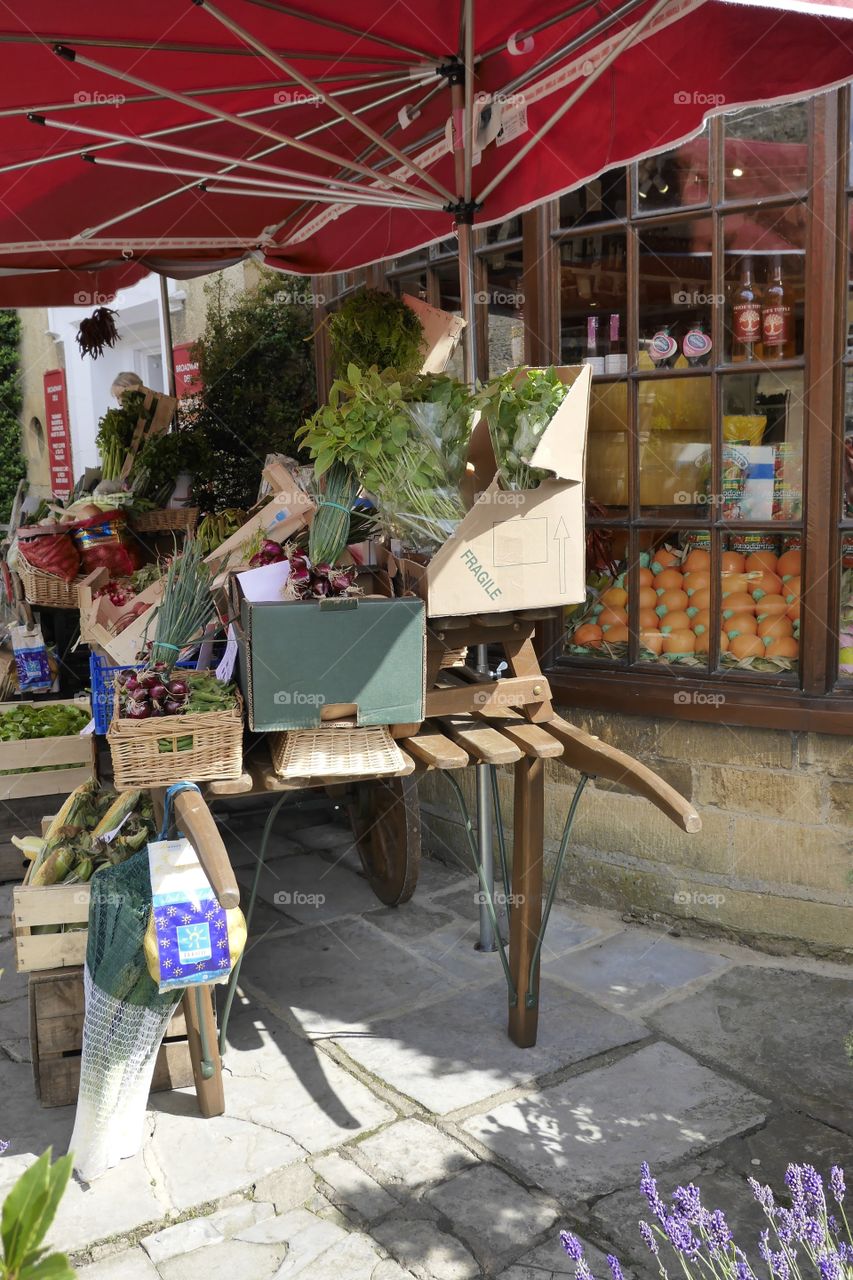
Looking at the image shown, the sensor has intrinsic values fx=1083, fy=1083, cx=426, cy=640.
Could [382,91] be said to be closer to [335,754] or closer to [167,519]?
[335,754]

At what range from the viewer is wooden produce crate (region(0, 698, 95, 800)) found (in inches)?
211

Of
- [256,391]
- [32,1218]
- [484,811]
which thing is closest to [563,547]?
[484,811]

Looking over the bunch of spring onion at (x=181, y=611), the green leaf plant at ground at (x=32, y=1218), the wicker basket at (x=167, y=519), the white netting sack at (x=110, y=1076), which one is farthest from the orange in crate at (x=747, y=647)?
the green leaf plant at ground at (x=32, y=1218)

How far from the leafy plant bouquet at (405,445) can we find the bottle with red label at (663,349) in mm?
1605

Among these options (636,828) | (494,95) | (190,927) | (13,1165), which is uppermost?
(494,95)

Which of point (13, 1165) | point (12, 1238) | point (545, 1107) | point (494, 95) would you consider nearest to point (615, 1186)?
point (545, 1107)

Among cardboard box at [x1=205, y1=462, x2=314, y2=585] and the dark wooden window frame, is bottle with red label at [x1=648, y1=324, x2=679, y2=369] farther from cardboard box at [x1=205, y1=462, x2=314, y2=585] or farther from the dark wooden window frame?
cardboard box at [x1=205, y1=462, x2=314, y2=585]

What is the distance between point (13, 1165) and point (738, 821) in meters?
2.81

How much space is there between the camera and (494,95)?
11.9 ft

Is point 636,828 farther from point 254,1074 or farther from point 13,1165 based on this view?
point 13,1165

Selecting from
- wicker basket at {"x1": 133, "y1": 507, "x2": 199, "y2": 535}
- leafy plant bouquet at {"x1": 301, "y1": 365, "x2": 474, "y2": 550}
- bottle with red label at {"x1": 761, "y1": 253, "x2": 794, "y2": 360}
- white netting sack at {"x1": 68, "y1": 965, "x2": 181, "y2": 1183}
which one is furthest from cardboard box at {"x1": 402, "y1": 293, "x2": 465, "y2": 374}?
wicker basket at {"x1": 133, "y1": 507, "x2": 199, "y2": 535}

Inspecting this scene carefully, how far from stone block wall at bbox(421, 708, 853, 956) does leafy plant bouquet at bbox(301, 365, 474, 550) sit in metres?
1.78

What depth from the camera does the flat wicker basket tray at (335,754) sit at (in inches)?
117

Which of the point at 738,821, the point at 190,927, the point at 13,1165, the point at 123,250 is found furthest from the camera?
the point at 123,250
